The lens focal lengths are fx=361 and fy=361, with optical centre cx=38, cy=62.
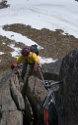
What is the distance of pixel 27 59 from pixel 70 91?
544cm

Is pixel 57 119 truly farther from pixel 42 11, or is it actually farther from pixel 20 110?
pixel 42 11

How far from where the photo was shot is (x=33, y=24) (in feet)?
141

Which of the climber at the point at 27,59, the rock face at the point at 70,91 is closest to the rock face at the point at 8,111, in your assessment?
the climber at the point at 27,59

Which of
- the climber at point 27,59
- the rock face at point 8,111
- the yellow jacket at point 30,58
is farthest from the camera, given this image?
the yellow jacket at point 30,58

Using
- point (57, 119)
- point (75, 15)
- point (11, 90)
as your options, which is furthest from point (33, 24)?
point (57, 119)

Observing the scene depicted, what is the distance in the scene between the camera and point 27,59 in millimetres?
19109

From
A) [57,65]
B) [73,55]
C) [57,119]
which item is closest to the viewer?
[73,55]

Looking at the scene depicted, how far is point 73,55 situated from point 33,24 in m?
28.9

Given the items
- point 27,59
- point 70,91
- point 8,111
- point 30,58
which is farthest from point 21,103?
point 70,91

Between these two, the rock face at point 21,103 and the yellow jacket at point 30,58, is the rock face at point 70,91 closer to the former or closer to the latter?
the rock face at point 21,103

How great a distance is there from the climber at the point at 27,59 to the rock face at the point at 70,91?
2.91 m

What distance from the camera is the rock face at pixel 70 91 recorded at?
1372 centimetres

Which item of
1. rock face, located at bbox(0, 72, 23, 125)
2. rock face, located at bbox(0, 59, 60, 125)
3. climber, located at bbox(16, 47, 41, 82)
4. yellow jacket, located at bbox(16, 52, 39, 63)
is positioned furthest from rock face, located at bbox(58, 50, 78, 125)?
yellow jacket, located at bbox(16, 52, 39, 63)

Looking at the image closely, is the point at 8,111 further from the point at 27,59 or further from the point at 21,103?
the point at 27,59
